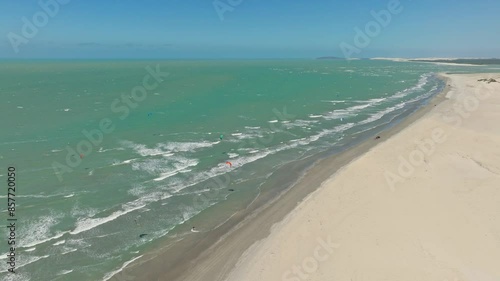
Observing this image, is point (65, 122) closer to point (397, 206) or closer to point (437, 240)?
point (397, 206)

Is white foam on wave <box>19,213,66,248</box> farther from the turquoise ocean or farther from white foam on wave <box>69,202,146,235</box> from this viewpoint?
white foam on wave <box>69,202,146,235</box>

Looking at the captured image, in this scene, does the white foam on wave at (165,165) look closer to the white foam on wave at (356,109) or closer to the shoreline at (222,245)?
the shoreline at (222,245)

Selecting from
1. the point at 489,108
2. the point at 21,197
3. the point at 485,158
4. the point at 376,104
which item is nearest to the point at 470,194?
the point at 485,158

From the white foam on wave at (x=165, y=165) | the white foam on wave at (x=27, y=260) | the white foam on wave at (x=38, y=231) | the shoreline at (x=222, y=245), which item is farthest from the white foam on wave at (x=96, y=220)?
the white foam on wave at (x=165, y=165)

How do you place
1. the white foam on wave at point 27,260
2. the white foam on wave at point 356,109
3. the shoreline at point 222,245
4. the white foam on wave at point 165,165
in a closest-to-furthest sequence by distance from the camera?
the shoreline at point 222,245 < the white foam on wave at point 27,260 < the white foam on wave at point 165,165 < the white foam on wave at point 356,109

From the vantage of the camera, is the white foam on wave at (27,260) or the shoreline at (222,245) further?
the white foam on wave at (27,260)
